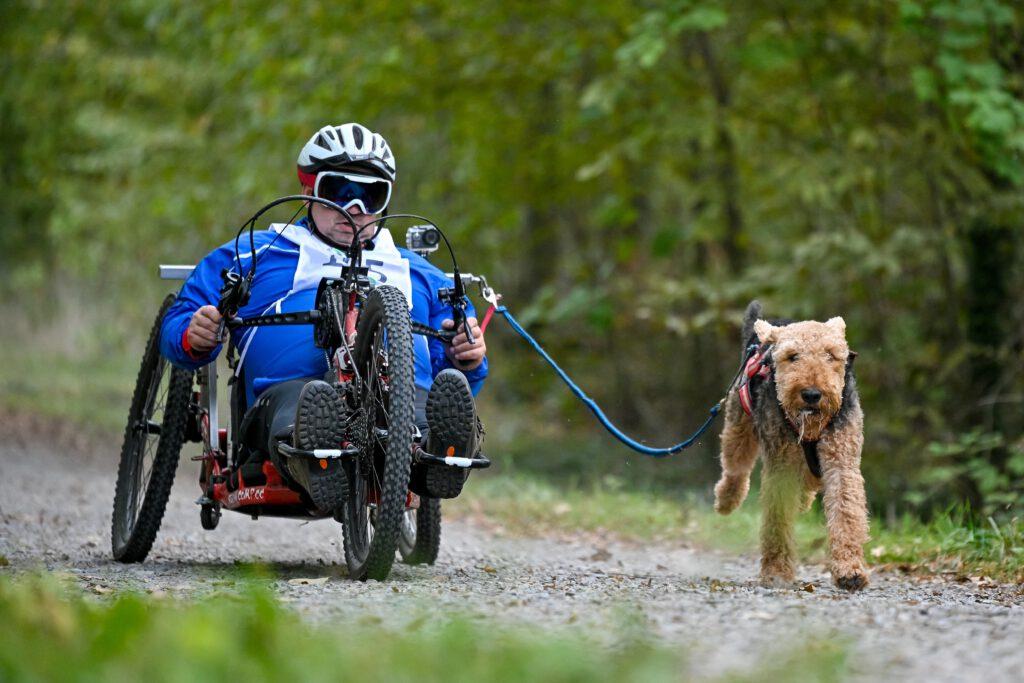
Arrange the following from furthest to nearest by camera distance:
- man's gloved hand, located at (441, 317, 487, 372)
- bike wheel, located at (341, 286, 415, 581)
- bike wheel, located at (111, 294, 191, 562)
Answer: bike wheel, located at (111, 294, 191, 562) < man's gloved hand, located at (441, 317, 487, 372) < bike wheel, located at (341, 286, 415, 581)

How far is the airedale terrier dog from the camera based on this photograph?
5.09 metres

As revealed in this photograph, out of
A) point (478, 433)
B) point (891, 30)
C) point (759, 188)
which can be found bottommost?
point (478, 433)

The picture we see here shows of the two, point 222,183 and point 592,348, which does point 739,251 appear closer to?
point 592,348

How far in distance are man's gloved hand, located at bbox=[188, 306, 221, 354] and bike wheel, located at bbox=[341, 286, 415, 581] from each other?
60cm

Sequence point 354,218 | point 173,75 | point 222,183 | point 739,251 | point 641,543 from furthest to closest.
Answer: point 173,75 < point 222,183 < point 739,251 < point 641,543 < point 354,218

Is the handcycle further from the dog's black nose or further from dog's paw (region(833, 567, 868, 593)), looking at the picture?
dog's paw (region(833, 567, 868, 593))

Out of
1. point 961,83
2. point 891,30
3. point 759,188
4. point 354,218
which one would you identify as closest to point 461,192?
point 759,188

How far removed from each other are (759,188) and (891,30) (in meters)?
2.47

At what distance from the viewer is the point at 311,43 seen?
1284cm

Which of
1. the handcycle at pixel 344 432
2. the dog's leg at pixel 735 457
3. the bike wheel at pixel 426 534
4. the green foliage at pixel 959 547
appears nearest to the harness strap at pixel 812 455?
the dog's leg at pixel 735 457

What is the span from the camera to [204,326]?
5.16m

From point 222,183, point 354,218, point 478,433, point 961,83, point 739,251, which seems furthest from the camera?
point 222,183

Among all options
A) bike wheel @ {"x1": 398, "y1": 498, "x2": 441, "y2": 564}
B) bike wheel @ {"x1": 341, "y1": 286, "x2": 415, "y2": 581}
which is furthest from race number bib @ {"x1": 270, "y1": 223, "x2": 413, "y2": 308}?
bike wheel @ {"x1": 398, "y1": 498, "x2": 441, "y2": 564}

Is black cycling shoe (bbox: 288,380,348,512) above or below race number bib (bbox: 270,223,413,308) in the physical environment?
below
